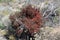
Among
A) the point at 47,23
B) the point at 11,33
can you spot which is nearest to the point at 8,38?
the point at 11,33

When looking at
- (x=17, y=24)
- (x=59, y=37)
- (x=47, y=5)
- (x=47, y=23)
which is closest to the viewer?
(x=59, y=37)

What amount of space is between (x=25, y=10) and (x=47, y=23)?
41.2 inches

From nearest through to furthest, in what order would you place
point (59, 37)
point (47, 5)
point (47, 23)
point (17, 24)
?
point (59, 37) → point (17, 24) → point (47, 23) → point (47, 5)

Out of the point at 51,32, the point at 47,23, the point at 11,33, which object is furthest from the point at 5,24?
the point at 51,32

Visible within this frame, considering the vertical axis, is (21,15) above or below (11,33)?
above

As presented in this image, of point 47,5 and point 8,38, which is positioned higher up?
point 47,5

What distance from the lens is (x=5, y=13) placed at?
920 centimetres

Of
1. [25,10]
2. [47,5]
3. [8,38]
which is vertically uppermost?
[47,5]

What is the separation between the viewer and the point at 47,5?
9195mm

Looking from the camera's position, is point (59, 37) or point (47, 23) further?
point (47, 23)

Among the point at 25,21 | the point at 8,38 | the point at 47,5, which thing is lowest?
the point at 8,38

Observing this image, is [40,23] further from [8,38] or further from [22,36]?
[8,38]

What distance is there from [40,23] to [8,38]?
4.49 ft

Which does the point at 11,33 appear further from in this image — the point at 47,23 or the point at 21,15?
the point at 47,23
